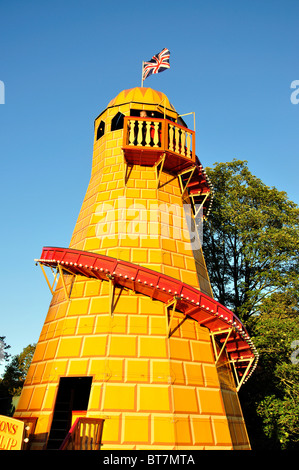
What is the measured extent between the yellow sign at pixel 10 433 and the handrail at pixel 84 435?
136cm

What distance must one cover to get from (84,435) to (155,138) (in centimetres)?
1583

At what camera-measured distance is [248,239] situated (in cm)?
2805

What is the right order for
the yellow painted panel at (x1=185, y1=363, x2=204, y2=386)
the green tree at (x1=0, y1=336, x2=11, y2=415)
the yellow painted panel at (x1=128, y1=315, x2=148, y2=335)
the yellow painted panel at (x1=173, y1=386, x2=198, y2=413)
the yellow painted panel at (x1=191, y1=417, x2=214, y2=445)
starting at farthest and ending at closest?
the green tree at (x1=0, y1=336, x2=11, y2=415)
the yellow painted panel at (x1=128, y1=315, x2=148, y2=335)
the yellow painted panel at (x1=185, y1=363, x2=204, y2=386)
the yellow painted panel at (x1=173, y1=386, x2=198, y2=413)
the yellow painted panel at (x1=191, y1=417, x2=214, y2=445)

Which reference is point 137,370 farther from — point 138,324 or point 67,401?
point 67,401

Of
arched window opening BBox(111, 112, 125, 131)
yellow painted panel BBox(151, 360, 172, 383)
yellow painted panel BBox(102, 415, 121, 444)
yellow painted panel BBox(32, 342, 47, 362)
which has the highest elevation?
arched window opening BBox(111, 112, 125, 131)

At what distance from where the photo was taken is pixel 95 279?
16359 millimetres

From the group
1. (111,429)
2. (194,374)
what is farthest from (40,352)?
(194,374)

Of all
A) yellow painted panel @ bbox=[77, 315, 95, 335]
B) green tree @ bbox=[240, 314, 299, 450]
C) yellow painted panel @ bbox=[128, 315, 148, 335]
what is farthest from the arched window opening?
green tree @ bbox=[240, 314, 299, 450]

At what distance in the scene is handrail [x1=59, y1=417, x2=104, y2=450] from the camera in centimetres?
1033

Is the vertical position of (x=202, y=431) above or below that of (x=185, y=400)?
below

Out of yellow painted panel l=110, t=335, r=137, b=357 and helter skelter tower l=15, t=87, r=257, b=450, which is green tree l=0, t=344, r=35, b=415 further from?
yellow painted panel l=110, t=335, r=137, b=357

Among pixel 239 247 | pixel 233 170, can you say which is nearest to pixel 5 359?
pixel 239 247

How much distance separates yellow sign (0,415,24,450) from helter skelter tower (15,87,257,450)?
91.7 inches

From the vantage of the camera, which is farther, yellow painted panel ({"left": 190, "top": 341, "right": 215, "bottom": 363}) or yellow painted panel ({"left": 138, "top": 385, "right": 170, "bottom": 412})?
yellow painted panel ({"left": 190, "top": 341, "right": 215, "bottom": 363})
